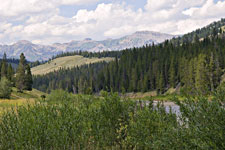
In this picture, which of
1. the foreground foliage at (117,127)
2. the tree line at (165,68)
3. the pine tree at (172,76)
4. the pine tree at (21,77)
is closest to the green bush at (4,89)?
the pine tree at (21,77)

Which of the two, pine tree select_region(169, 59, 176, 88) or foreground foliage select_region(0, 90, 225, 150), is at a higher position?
foreground foliage select_region(0, 90, 225, 150)

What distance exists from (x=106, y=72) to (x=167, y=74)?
41.9 m

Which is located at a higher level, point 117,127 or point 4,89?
point 117,127

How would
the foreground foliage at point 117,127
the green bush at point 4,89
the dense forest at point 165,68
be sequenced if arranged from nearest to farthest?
the foreground foliage at point 117,127
the green bush at point 4,89
the dense forest at point 165,68

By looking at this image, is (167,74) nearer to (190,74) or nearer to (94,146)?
(190,74)

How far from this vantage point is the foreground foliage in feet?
19.5

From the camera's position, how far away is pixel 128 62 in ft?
469

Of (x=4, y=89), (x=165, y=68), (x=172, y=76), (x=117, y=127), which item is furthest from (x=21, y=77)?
(x=117, y=127)

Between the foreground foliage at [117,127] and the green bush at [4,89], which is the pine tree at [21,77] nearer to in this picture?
the green bush at [4,89]

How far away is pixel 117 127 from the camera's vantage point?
10172 millimetres

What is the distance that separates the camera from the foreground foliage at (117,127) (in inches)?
235

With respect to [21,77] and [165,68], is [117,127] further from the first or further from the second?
[165,68]

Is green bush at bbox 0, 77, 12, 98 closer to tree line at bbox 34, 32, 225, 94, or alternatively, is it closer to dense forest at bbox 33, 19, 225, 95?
tree line at bbox 34, 32, 225, 94

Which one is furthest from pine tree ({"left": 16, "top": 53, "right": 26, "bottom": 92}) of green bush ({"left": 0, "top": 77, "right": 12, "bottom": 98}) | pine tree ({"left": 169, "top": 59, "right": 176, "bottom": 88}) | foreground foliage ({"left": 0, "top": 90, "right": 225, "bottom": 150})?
foreground foliage ({"left": 0, "top": 90, "right": 225, "bottom": 150})
